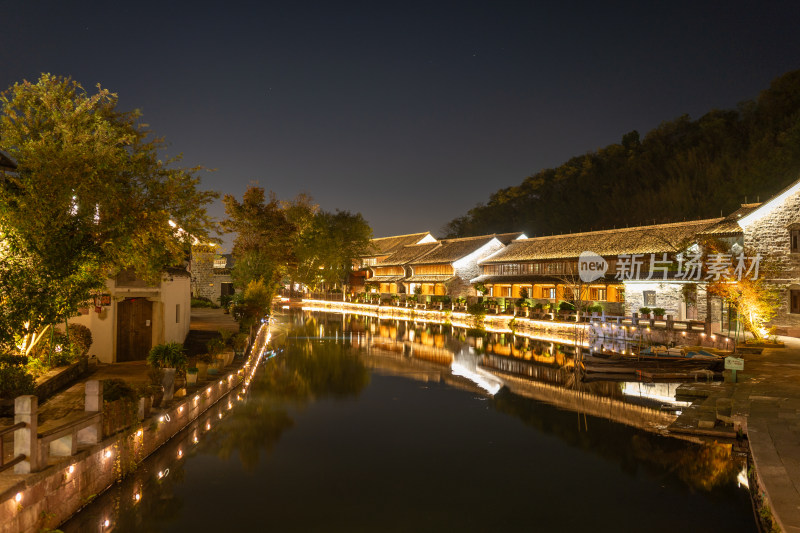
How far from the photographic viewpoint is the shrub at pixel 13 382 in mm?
10852

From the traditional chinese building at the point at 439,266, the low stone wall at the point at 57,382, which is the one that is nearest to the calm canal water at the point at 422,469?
the low stone wall at the point at 57,382

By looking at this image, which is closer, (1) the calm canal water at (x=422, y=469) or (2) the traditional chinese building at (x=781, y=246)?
(1) the calm canal water at (x=422, y=469)

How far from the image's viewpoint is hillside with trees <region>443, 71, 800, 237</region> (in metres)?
42.9

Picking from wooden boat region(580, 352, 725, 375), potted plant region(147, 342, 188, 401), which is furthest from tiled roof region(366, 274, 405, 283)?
potted plant region(147, 342, 188, 401)

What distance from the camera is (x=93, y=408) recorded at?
9070 millimetres

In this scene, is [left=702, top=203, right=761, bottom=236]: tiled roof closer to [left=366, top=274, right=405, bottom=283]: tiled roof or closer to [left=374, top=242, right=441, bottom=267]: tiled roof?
[left=374, top=242, right=441, bottom=267]: tiled roof

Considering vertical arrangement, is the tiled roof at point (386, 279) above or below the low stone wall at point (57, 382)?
above

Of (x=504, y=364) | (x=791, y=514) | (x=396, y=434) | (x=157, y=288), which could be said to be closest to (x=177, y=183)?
(x=157, y=288)

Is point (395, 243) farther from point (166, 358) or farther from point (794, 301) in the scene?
point (166, 358)

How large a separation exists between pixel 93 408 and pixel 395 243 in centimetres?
6841

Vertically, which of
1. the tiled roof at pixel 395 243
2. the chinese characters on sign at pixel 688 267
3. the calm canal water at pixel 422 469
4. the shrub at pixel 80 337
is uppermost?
the tiled roof at pixel 395 243

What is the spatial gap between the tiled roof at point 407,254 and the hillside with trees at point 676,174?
46.9 ft

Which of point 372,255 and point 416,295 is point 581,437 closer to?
point 416,295

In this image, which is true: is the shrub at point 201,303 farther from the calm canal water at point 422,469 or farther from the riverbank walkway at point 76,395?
the riverbank walkway at point 76,395
